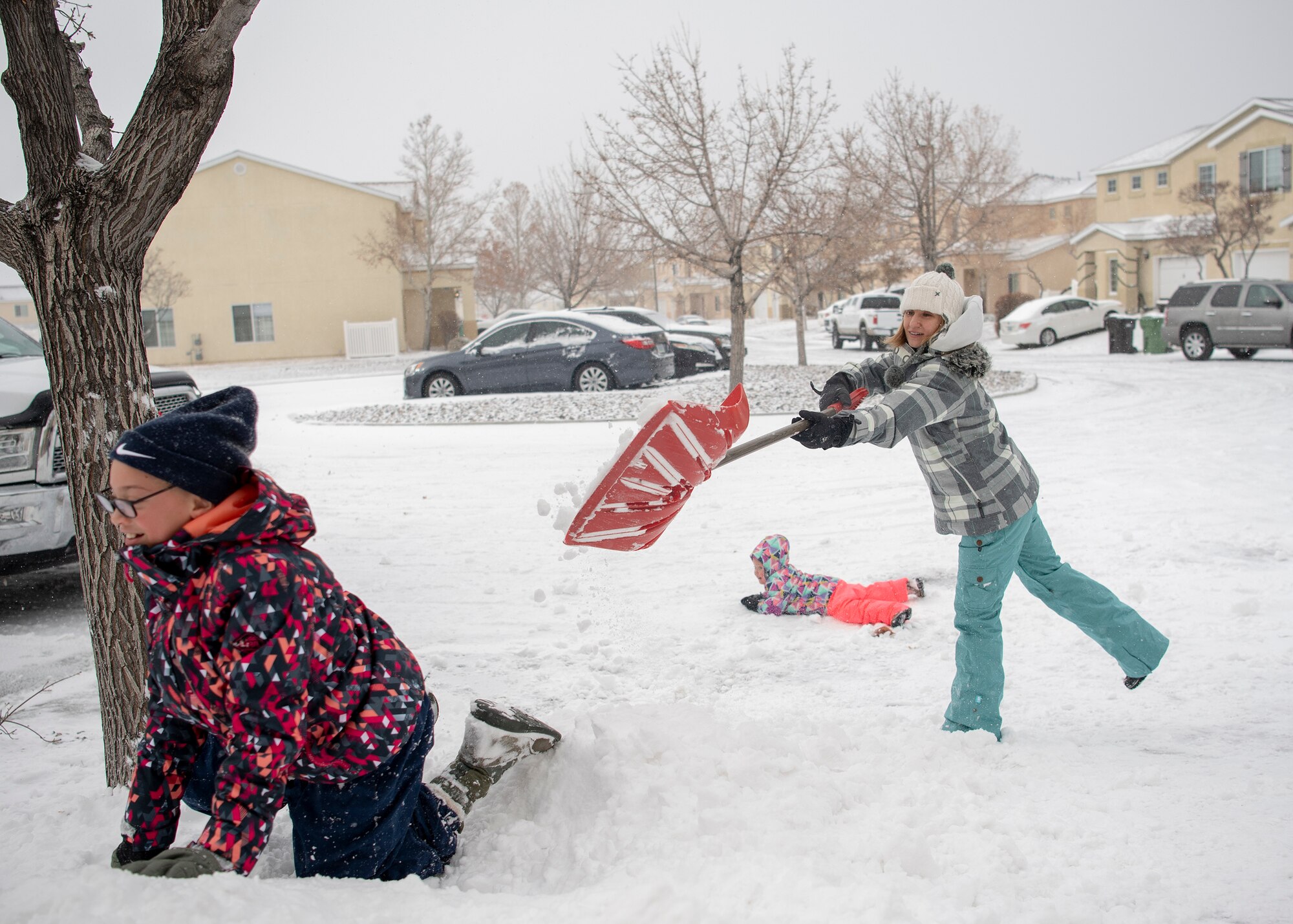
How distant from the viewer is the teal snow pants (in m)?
3.23

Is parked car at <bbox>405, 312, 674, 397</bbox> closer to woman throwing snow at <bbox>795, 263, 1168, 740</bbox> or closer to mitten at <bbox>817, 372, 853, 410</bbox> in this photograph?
mitten at <bbox>817, 372, 853, 410</bbox>

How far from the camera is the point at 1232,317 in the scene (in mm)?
19453

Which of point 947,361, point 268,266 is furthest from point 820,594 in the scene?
point 268,266

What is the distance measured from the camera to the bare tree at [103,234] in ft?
9.52

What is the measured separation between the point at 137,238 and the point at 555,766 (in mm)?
2083

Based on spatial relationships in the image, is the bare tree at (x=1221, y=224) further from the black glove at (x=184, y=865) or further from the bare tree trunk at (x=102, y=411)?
the black glove at (x=184, y=865)

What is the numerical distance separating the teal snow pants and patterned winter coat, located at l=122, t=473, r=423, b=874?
6.19ft

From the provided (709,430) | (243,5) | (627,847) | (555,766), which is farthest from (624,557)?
(243,5)

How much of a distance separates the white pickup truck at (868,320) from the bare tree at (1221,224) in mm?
10120

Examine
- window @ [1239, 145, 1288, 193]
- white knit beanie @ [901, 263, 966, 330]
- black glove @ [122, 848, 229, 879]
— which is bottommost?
black glove @ [122, 848, 229, 879]

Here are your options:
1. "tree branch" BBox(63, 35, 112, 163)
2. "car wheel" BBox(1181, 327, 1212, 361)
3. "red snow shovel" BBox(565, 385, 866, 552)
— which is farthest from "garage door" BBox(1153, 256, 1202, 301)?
"tree branch" BBox(63, 35, 112, 163)

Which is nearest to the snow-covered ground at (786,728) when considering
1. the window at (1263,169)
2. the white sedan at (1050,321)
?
the white sedan at (1050,321)

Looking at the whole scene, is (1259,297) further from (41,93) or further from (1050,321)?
(41,93)

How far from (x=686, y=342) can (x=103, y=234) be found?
670 inches
